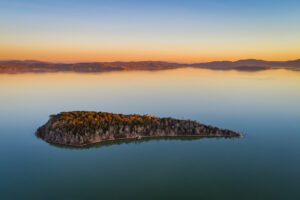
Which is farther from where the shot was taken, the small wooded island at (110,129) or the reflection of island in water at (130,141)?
the small wooded island at (110,129)

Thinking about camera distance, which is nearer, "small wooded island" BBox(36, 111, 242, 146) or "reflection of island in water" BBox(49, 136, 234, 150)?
"reflection of island in water" BBox(49, 136, 234, 150)

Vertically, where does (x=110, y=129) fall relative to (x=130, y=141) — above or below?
above

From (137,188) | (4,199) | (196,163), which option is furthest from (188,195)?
(4,199)

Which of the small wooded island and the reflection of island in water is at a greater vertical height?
the small wooded island

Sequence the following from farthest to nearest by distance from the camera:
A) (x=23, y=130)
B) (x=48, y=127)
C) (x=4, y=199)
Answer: (x=23, y=130) → (x=48, y=127) → (x=4, y=199)

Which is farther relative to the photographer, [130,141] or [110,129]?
[110,129]

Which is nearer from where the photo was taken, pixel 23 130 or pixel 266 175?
pixel 266 175

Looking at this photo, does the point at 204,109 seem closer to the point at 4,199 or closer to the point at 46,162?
the point at 46,162

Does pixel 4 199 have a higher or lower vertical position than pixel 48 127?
lower
